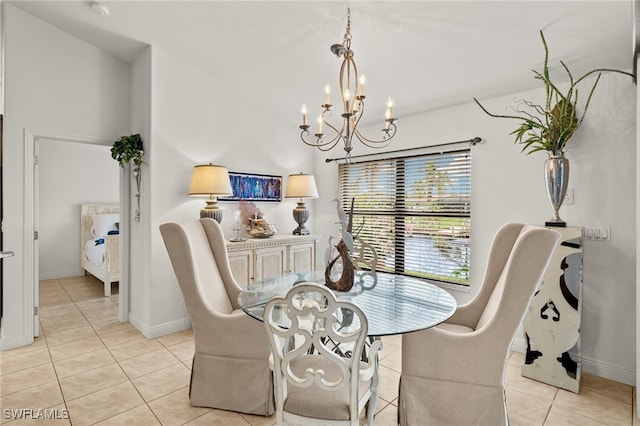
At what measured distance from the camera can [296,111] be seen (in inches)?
161

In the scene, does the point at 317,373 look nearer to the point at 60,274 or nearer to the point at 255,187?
the point at 255,187

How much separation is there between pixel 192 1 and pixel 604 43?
2.97m

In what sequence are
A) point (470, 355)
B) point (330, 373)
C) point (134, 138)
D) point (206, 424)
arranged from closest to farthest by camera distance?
1. point (330, 373)
2. point (470, 355)
3. point (206, 424)
4. point (134, 138)

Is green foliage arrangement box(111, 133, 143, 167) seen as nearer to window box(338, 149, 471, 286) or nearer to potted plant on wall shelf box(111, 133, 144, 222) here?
potted plant on wall shelf box(111, 133, 144, 222)

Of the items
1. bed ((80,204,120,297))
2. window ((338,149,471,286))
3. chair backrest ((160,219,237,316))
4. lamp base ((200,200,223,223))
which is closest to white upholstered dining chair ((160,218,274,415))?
chair backrest ((160,219,237,316))

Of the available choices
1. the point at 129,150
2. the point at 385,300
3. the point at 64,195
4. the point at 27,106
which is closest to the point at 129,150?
the point at 129,150

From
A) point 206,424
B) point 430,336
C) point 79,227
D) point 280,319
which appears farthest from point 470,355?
point 79,227

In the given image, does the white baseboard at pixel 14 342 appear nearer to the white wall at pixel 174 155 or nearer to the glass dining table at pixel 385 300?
the white wall at pixel 174 155

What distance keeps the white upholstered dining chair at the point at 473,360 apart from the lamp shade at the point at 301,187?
255 cm

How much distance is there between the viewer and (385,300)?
1934mm

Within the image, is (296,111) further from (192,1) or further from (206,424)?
(206,424)

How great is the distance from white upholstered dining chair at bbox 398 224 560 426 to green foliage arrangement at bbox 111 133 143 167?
289cm

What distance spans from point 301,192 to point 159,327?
6.96 ft

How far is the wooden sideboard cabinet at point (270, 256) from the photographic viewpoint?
133 inches
